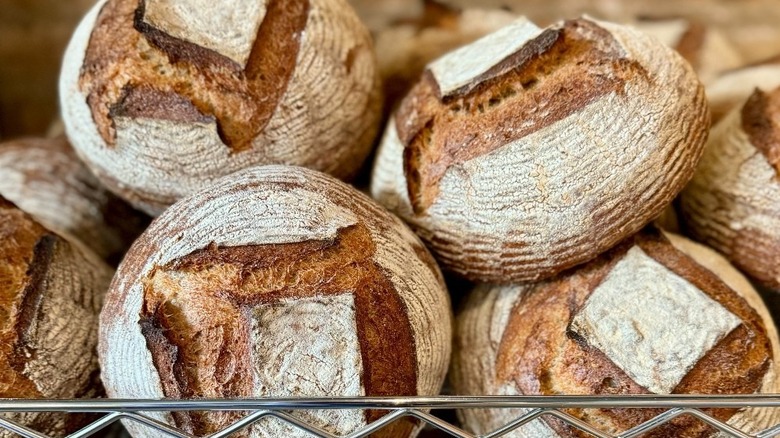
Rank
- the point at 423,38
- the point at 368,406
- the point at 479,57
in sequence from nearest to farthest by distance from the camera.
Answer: the point at 368,406, the point at 479,57, the point at 423,38

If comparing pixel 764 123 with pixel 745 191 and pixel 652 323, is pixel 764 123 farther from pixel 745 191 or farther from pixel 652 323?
pixel 652 323

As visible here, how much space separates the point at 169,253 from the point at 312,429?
0.87ft

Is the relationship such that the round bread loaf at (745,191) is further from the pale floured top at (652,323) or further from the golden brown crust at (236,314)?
the golden brown crust at (236,314)

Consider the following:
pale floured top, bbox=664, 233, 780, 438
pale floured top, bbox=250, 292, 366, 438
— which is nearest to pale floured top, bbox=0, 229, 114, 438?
pale floured top, bbox=250, 292, 366, 438

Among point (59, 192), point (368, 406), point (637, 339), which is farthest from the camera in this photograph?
point (59, 192)

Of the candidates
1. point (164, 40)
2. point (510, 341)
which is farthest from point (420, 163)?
point (164, 40)

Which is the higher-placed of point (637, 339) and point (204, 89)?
point (204, 89)

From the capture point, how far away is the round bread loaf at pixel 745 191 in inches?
34.8

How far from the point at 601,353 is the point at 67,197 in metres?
0.88

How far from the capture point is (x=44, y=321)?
0.80 metres

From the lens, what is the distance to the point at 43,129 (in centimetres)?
143

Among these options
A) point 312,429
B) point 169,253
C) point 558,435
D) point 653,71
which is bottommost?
point 558,435

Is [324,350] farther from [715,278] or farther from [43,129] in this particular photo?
[43,129]

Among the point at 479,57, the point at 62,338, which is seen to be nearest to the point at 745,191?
the point at 479,57
